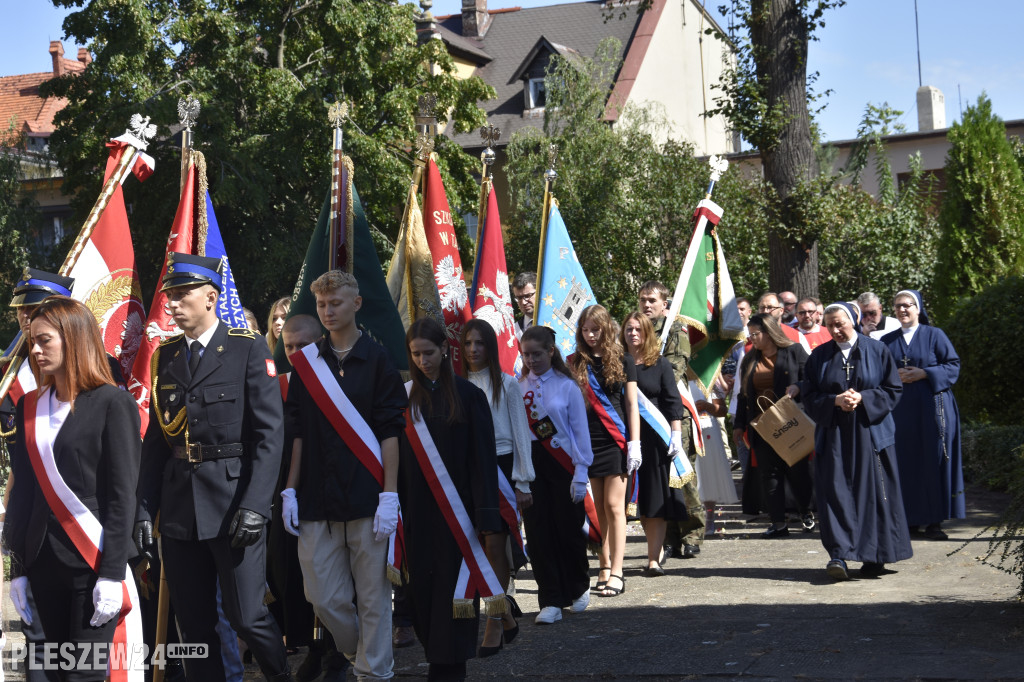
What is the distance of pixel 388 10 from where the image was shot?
25.1 m

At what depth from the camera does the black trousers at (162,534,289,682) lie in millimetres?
5207

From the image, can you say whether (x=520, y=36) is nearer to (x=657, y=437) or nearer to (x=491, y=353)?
(x=657, y=437)

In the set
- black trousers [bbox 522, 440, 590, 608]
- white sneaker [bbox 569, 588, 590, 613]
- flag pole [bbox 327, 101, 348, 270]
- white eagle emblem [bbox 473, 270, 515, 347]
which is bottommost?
white sneaker [bbox 569, 588, 590, 613]

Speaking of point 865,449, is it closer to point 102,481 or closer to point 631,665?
point 631,665

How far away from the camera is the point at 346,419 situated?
5656 mm

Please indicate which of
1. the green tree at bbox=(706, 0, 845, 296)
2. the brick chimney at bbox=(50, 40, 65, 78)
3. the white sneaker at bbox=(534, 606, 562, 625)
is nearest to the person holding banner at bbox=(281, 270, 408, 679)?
the white sneaker at bbox=(534, 606, 562, 625)

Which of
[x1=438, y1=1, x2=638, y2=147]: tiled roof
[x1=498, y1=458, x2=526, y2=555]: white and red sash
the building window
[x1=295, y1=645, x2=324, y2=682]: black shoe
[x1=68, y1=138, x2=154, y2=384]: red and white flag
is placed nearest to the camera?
[x1=295, y1=645, x2=324, y2=682]: black shoe

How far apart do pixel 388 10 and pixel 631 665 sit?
20.9 meters

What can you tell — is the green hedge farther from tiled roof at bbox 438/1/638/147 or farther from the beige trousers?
tiled roof at bbox 438/1/638/147

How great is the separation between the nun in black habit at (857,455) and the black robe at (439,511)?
10.7ft

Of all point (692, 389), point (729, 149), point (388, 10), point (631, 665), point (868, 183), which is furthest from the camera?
point (729, 149)

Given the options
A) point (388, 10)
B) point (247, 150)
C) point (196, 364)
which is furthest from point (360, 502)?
point (388, 10)

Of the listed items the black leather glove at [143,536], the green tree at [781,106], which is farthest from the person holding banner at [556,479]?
the green tree at [781,106]

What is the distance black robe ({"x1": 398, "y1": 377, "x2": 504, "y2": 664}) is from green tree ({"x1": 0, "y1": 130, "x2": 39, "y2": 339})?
18317 millimetres
